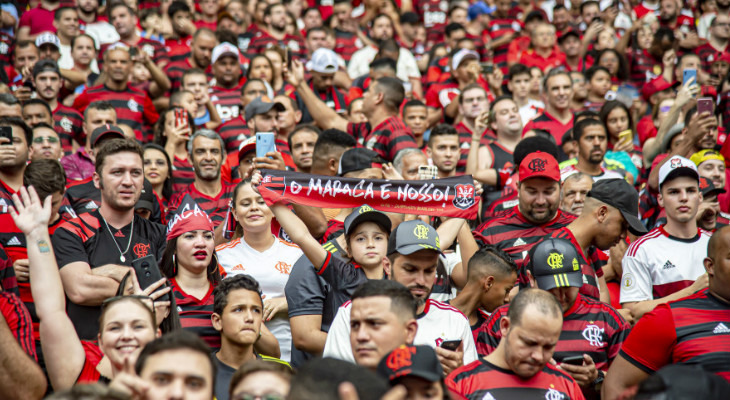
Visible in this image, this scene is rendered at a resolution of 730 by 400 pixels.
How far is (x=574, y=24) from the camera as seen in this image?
1527cm

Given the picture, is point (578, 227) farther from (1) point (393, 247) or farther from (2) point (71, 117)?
(2) point (71, 117)

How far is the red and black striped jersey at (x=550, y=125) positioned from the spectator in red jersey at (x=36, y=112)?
544cm

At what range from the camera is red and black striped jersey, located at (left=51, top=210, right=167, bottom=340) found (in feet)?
17.4

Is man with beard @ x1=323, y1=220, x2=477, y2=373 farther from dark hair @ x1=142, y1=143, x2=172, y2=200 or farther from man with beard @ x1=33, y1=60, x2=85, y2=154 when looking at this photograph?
man with beard @ x1=33, y1=60, x2=85, y2=154

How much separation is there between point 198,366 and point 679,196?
4.13 meters

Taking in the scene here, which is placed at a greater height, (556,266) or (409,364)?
(556,266)

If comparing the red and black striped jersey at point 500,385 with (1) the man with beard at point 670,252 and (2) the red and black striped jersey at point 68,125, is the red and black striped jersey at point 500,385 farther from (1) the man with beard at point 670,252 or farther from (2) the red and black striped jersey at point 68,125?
(2) the red and black striped jersey at point 68,125

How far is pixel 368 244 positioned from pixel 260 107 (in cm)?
392

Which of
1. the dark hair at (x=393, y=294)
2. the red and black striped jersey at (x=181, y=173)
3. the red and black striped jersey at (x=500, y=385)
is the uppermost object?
the red and black striped jersey at (x=181, y=173)

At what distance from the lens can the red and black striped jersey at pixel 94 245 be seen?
5.29m

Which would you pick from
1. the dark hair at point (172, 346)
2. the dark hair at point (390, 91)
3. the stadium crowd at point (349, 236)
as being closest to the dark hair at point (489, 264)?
the stadium crowd at point (349, 236)

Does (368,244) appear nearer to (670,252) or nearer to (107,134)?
(670,252)

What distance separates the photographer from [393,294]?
4281 mm

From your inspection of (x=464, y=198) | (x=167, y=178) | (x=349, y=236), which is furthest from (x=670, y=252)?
(x=167, y=178)
